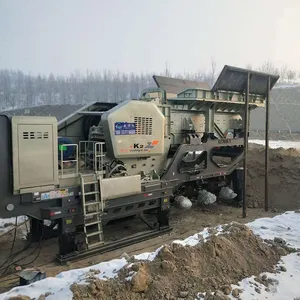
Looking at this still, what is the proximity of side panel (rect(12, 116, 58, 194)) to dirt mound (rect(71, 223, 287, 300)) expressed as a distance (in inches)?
88.5

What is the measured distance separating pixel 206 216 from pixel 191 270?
16.4 ft

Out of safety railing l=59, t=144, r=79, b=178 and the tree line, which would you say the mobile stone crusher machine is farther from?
the tree line

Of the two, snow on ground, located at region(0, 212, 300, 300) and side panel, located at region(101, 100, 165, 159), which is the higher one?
side panel, located at region(101, 100, 165, 159)

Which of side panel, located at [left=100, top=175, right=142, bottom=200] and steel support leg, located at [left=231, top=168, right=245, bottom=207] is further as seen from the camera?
steel support leg, located at [left=231, top=168, right=245, bottom=207]

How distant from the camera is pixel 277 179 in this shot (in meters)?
10.8

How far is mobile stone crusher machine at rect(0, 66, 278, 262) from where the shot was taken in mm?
5449

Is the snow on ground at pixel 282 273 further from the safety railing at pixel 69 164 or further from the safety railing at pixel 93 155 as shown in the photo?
the safety railing at pixel 69 164

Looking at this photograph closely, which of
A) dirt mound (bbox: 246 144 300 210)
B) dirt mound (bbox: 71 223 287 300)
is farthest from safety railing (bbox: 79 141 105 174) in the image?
dirt mound (bbox: 246 144 300 210)

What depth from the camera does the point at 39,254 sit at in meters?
6.49

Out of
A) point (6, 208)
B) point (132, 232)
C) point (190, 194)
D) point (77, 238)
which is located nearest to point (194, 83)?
point (190, 194)

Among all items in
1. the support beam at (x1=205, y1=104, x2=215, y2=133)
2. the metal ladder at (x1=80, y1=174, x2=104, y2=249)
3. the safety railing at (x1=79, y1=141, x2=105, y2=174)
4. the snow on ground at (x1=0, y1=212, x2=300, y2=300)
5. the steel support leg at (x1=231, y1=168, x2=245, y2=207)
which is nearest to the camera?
the snow on ground at (x1=0, y1=212, x2=300, y2=300)

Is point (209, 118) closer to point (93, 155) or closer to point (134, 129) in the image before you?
point (134, 129)

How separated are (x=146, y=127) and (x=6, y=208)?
128 inches

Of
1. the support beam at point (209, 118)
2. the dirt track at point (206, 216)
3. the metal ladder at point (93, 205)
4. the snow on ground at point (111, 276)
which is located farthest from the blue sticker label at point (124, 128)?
the support beam at point (209, 118)
